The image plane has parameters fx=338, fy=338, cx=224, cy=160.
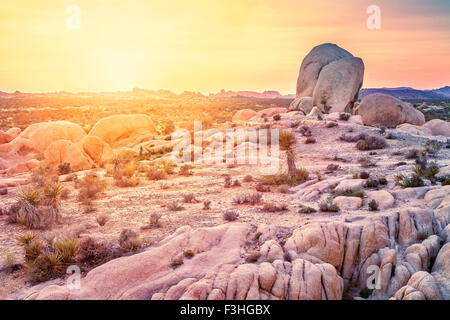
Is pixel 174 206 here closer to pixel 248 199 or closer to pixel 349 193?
pixel 248 199

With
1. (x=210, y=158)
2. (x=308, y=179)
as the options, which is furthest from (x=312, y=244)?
(x=210, y=158)

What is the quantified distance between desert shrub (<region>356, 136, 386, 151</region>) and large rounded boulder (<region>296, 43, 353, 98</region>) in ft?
55.1

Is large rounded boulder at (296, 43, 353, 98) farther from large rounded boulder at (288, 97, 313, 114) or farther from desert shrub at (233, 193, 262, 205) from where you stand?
desert shrub at (233, 193, 262, 205)

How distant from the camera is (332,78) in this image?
2958 centimetres

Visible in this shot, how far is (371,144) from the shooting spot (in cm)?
1684

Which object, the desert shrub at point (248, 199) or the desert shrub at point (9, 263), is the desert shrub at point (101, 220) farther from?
the desert shrub at point (248, 199)

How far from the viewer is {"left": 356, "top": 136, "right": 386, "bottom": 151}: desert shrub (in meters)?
16.8

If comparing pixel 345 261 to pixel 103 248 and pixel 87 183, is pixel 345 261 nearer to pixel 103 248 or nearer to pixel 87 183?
pixel 103 248

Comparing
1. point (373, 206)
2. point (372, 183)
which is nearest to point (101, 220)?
point (373, 206)

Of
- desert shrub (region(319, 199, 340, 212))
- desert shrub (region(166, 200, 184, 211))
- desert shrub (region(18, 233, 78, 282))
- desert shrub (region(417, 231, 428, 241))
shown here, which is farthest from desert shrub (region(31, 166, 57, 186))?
desert shrub (region(417, 231, 428, 241))

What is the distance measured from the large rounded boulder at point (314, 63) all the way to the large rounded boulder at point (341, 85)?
8.30 ft

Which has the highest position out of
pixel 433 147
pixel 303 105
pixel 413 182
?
pixel 303 105

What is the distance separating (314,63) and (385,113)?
34.8 ft

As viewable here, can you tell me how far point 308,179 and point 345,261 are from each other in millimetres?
5980
